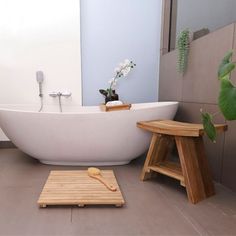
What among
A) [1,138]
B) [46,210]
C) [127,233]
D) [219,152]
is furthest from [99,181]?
[1,138]

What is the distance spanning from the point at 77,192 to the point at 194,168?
651 millimetres

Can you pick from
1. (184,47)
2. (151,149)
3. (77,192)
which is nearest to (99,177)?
(77,192)

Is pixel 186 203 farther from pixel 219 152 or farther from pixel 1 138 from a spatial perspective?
pixel 1 138

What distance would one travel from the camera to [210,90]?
154 centimetres

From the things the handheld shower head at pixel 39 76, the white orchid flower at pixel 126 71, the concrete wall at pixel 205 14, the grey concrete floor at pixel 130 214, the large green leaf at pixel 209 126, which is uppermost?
the concrete wall at pixel 205 14

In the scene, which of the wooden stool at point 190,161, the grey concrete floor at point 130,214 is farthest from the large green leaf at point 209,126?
the grey concrete floor at point 130,214

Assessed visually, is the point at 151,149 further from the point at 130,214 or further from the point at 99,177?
the point at 130,214

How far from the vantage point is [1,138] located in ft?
7.88

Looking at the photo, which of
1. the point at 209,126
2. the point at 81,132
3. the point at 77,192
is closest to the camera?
the point at 209,126

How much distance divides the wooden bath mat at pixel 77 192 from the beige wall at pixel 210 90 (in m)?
0.67

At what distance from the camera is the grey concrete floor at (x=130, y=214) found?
96 centimetres

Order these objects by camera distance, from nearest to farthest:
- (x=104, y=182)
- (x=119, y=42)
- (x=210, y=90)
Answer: (x=104, y=182) → (x=210, y=90) → (x=119, y=42)

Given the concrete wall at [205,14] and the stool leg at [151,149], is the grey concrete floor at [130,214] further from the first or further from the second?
the concrete wall at [205,14]

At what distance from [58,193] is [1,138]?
58.7 inches
